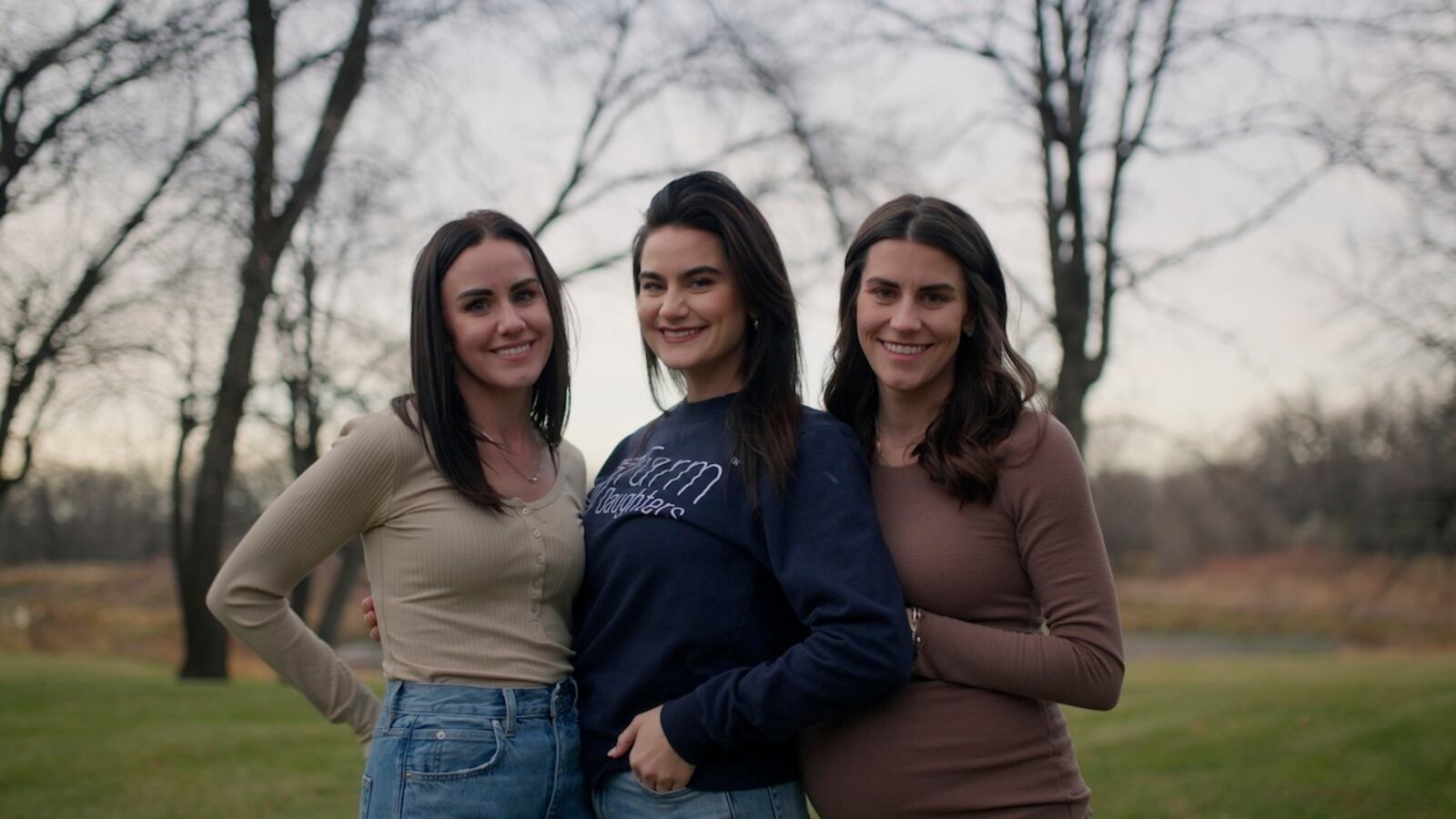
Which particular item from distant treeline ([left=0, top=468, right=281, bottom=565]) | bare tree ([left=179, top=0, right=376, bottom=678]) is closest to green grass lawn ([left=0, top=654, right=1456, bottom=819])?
bare tree ([left=179, top=0, right=376, bottom=678])

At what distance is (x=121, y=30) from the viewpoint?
8.48 meters

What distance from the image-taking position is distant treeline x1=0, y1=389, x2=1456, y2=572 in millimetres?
11406

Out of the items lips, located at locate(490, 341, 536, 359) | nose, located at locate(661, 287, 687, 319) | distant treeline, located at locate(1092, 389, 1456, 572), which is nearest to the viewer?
nose, located at locate(661, 287, 687, 319)

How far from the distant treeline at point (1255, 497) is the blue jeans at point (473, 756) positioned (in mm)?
8657

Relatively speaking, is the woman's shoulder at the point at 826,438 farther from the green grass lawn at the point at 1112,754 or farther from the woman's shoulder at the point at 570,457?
the green grass lawn at the point at 1112,754

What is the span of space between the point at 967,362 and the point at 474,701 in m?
1.28

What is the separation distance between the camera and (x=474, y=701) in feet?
8.00

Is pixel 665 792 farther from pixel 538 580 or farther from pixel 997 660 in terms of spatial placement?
pixel 997 660

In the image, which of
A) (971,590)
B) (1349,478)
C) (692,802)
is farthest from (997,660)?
(1349,478)

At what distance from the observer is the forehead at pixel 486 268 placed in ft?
8.77

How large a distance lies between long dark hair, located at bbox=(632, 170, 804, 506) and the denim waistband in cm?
67

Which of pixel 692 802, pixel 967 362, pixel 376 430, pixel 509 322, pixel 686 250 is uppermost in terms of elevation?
pixel 686 250

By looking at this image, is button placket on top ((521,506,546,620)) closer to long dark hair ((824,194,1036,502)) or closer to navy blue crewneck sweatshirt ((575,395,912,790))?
navy blue crewneck sweatshirt ((575,395,912,790))

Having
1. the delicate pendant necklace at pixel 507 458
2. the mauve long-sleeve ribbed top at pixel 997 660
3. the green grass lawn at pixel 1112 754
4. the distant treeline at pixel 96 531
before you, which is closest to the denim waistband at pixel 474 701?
the delicate pendant necklace at pixel 507 458
